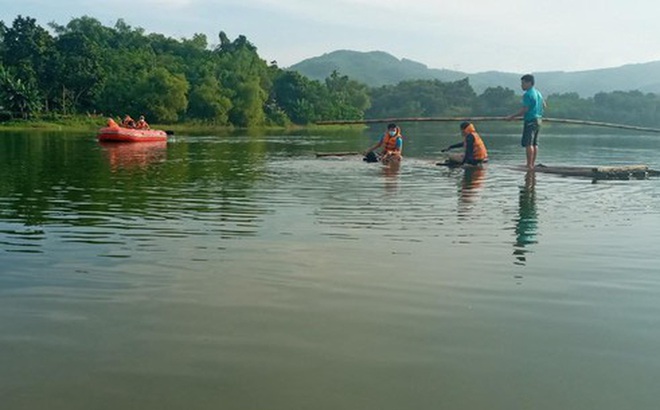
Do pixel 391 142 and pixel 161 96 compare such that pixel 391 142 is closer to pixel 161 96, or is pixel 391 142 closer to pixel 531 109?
pixel 531 109

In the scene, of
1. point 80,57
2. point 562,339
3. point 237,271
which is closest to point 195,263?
point 237,271

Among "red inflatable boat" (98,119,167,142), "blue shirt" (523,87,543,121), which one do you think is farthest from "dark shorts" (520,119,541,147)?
"red inflatable boat" (98,119,167,142)

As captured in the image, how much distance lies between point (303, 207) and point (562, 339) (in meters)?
7.37

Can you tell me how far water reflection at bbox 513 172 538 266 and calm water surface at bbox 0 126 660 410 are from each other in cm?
7

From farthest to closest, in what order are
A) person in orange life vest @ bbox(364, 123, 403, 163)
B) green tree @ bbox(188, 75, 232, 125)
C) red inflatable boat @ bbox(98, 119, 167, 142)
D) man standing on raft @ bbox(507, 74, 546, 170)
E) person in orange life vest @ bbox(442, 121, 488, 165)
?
green tree @ bbox(188, 75, 232, 125)
red inflatable boat @ bbox(98, 119, 167, 142)
person in orange life vest @ bbox(364, 123, 403, 163)
person in orange life vest @ bbox(442, 121, 488, 165)
man standing on raft @ bbox(507, 74, 546, 170)

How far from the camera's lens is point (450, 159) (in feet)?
68.5

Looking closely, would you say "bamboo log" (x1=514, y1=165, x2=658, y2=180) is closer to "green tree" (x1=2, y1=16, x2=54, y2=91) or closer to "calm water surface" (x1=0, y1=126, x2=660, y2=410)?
"calm water surface" (x1=0, y1=126, x2=660, y2=410)

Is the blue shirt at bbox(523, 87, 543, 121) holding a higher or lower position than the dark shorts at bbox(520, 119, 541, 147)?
higher

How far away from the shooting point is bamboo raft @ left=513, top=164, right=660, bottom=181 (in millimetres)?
17075

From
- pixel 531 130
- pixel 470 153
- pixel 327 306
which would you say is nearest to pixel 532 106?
pixel 531 130

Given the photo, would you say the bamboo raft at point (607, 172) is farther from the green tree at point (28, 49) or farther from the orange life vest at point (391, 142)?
the green tree at point (28, 49)

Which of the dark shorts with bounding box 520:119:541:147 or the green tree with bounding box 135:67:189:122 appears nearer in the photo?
the dark shorts with bounding box 520:119:541:147

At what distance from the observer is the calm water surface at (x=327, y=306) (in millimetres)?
3871

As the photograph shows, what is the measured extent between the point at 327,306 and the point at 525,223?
5629 millimetres
